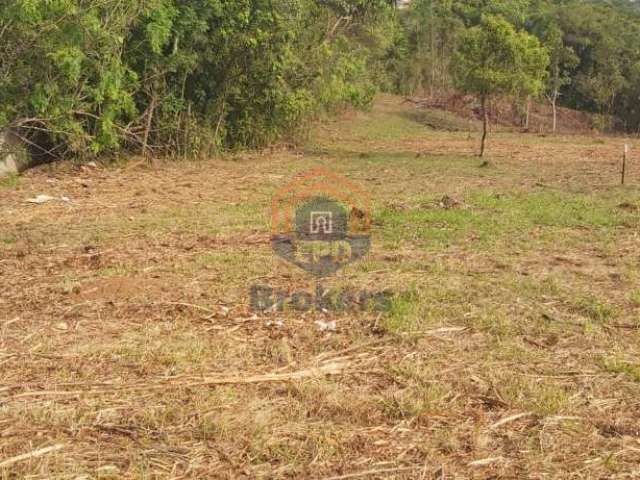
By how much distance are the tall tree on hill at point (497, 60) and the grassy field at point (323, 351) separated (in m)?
5.31

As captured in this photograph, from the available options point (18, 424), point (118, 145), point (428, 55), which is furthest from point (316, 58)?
point (428, 55)

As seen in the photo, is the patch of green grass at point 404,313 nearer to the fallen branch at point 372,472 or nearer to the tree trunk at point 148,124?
the fallen branch at point 372,472

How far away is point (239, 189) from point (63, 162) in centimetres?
338

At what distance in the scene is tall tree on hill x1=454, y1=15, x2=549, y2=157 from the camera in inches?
498

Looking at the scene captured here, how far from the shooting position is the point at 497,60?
1288 centimetres

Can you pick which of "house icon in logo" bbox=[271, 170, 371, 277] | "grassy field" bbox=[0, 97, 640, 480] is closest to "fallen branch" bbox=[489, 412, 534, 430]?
"grassy field" bbox=[0, 97, 640, 480]

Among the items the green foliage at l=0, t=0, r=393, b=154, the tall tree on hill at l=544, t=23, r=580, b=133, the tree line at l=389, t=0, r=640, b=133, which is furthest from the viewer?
the tree line at l=389, t=0, r=640, b=133

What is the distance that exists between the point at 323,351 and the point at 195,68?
9.34 metres

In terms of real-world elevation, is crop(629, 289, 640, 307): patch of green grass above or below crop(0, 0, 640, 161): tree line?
below

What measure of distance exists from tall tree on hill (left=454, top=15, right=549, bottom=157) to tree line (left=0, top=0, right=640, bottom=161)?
0.9 inches

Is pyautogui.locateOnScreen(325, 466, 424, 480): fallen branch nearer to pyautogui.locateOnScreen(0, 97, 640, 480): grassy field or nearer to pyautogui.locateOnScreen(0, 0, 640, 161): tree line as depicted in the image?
pyautogui.locateOnScreen(0, 97, 640, 480): grassy field

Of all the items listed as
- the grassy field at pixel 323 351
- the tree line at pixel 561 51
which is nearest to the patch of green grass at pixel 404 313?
the grassy field at pixel 323 351

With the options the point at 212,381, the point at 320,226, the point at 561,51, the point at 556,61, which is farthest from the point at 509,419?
the point at 561,51

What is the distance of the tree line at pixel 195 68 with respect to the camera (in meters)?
9.13
